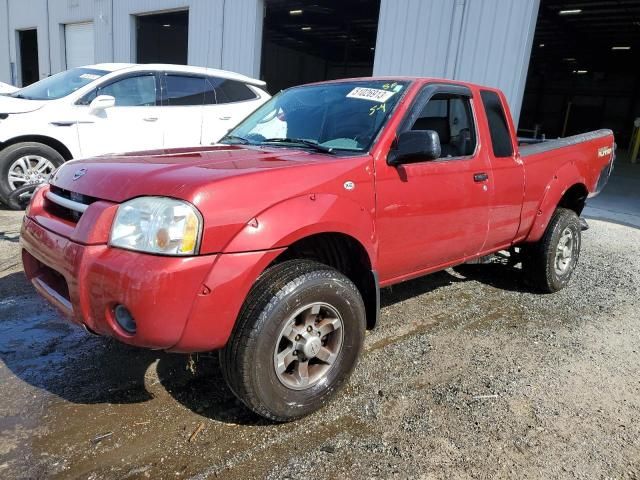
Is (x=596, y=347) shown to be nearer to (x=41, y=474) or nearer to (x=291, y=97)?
(x=291, y=97)

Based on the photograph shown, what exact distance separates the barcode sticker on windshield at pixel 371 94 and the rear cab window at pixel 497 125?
104 centimetres

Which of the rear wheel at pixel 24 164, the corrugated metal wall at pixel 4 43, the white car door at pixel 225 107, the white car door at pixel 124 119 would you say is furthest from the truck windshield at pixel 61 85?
the corrugated metal wall at pixel 4 43

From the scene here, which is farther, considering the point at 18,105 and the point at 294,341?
the point at 18,105

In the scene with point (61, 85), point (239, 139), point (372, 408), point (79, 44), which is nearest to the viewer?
point (372, 408)

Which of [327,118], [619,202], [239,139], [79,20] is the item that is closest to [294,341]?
[327,118]

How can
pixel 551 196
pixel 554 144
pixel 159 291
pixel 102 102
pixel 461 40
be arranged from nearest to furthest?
pixel 159 291 → pixel 551 196 → pixel 554 144 → pixel 102 102 → pixel 461 40

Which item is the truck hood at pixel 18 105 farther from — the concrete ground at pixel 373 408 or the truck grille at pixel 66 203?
the truck grille at pixel 66 203

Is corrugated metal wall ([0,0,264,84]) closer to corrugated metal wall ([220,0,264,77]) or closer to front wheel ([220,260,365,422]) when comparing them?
corrugated metal wall ([220,0,264,77])

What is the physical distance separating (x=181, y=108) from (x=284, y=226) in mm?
5344

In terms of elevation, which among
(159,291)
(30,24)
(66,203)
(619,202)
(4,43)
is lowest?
(619,202)

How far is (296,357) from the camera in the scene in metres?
2.48

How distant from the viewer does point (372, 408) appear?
2658 millimetres

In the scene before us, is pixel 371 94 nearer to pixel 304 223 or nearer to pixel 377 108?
pixel 377 108

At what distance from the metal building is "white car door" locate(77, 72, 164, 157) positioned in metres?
5.00
